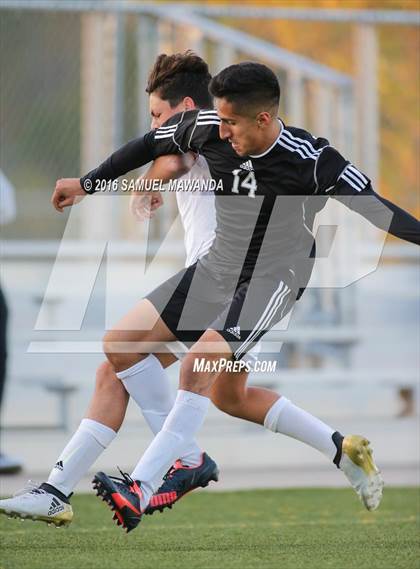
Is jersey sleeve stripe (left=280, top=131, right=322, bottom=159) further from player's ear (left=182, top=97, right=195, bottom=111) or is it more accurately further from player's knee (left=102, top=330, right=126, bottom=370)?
player's knee (left=102, top=330, right=126, bottom=370)

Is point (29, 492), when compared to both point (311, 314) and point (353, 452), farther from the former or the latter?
point (311, 314)

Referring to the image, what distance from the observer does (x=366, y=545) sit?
5.27 m

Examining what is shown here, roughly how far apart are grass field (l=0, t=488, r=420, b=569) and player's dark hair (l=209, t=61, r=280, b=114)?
5.81 feet

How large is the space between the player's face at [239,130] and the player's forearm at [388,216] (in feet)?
1.46

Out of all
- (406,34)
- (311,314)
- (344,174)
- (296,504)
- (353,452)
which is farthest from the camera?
(406,34)

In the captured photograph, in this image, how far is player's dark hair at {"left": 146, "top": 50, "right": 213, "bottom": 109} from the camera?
17.4 feet

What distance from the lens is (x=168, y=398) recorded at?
17.1 ft

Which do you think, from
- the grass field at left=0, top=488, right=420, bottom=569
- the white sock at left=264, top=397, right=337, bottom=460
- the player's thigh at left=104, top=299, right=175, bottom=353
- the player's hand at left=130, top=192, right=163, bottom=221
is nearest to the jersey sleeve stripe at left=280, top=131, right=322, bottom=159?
the player's hand at left=130, top=192, right=163, bottom=221

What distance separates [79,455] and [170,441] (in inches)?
15.7

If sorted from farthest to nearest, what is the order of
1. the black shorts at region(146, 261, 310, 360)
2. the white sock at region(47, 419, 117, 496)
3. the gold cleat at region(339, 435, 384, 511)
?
1. the gold cleat at region(339, 435, 384, 511)
2. the white sock at region(47, 419, 117, 496)
3. the black shorts at region(146, 261, 310, 360)

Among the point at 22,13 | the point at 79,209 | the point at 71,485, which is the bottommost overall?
the point at 71,485

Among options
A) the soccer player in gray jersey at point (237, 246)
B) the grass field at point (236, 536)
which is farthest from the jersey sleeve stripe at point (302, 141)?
the grass field at point (236, 536)

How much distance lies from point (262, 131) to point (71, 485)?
1583 millimetres

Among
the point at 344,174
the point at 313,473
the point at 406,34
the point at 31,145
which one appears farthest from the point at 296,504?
the point at 406,34
